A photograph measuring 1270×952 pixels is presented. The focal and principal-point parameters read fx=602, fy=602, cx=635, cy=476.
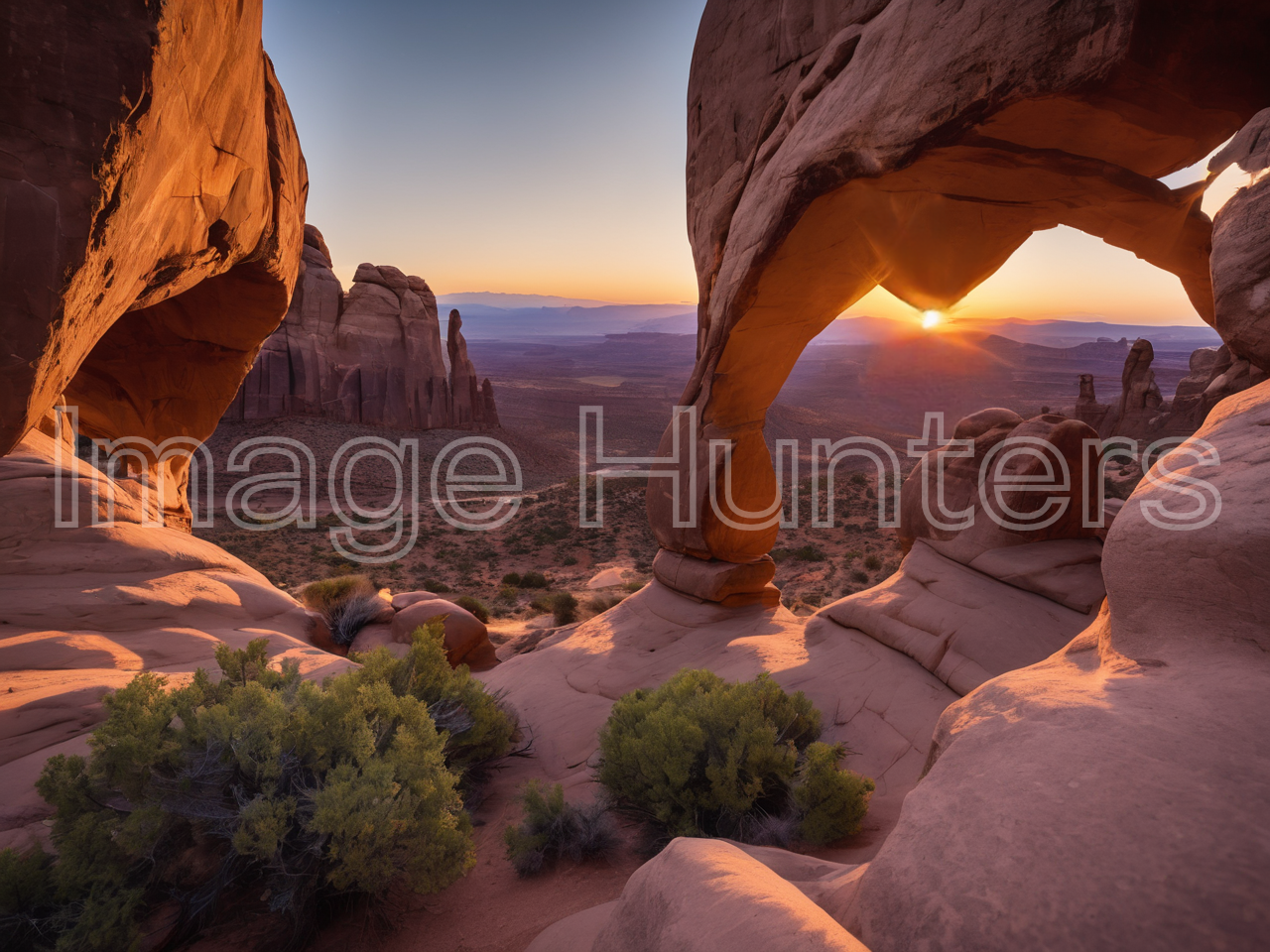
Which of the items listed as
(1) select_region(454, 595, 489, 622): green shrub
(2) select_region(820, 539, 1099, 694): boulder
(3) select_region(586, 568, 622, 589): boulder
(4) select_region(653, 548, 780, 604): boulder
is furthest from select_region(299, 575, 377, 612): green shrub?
(2) select_region(820, 539, 1099, 694): boulder

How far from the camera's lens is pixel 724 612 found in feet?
31.8

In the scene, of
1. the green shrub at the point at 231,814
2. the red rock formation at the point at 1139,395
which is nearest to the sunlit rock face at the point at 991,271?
the green shrub at the point at 231,814

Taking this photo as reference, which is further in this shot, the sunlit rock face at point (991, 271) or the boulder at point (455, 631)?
the boulder at point (455, 631)

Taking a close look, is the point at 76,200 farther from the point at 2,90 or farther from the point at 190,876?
the point at 190,876

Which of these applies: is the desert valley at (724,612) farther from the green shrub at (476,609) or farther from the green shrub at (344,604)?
the green shrub at (476,609)

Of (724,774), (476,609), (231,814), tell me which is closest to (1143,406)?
(476,609)

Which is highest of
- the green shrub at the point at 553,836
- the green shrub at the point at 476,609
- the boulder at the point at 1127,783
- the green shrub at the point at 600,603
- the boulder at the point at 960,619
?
the boulder at the point at 1127,783

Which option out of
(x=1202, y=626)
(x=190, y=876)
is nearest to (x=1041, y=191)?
(x=1202, y=626)

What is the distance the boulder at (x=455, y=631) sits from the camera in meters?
9.70

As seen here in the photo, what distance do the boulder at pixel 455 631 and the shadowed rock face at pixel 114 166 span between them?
5811mm

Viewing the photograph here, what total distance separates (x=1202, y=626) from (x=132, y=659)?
8530 mm

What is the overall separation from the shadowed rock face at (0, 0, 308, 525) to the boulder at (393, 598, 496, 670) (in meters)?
5.81

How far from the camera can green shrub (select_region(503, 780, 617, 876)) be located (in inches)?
164

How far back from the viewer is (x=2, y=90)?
3.01 metres
